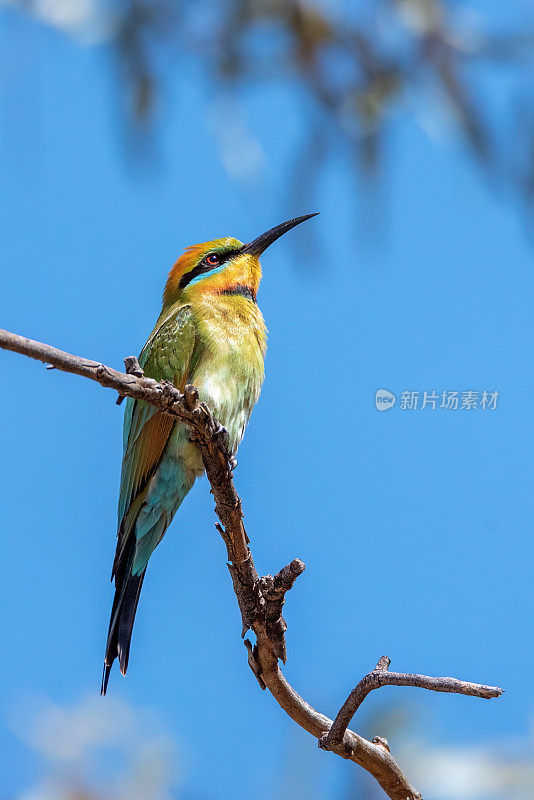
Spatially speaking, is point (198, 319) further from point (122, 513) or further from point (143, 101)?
point (143, 101)

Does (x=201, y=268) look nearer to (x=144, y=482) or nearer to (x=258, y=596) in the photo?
(x=144, y=482)

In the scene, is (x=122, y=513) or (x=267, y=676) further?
(x=122, y=513)

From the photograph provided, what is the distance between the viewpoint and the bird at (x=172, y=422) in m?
2.32

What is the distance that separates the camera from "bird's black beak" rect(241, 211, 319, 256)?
293cm

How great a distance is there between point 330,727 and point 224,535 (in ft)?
1.46

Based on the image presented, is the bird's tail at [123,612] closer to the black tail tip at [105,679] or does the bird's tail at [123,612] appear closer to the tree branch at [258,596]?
the black tail tip at [105,679]

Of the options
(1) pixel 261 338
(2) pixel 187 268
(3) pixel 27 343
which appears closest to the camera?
(3) pixel 27 343

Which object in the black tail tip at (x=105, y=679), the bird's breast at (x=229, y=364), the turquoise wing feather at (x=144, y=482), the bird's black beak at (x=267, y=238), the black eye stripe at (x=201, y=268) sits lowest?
the black tail tip at (x=105, y=679)

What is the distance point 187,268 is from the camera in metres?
2.91

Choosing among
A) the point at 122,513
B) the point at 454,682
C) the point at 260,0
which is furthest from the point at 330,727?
the point at 260,0

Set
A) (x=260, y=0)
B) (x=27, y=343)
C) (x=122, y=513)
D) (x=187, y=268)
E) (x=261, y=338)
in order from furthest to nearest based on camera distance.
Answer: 1. (x=187, y=268)
2. (x=261, y=338)
3. (x=122, y=513)
4. (x=260, y=0)
5. (x=27, y=343)

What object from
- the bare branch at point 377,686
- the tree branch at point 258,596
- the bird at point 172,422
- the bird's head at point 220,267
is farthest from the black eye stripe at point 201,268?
the bare branch at point 377,686

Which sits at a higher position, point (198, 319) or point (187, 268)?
point (187, 268)

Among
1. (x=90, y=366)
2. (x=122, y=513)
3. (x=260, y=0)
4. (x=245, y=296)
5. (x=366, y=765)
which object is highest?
(x=245, y=296)
